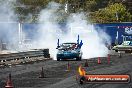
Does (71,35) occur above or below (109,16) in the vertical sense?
below

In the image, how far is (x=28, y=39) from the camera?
57406mm

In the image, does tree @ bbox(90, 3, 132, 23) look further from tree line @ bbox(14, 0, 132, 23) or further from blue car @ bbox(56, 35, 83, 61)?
blue car @ bbox(56, 35, 83, 61)

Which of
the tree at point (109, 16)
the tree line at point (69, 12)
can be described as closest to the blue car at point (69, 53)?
the tree line at point (69, 12)

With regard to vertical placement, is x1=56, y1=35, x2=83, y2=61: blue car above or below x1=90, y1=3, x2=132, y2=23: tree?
below

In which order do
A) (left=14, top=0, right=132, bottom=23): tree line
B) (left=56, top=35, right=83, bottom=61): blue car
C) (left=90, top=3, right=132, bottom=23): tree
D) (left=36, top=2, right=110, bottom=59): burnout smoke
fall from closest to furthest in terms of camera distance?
(left=56, top=35, right=83, bottom=61): blue car < (left=36, top=2, right=110, bottom=59): burnout smoke < (left=14, top=0, right=132, bottom=23): tree line < (left=90, top=3, right=132, bottom=23): tree

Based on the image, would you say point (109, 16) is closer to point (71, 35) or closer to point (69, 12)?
point (69, 12)

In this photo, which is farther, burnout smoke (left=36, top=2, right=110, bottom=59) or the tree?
the tree

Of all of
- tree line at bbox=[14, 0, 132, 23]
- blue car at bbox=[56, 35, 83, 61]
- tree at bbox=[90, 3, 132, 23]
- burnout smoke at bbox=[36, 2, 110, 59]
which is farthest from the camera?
tree at bbox=[90, 3, 132, 23]

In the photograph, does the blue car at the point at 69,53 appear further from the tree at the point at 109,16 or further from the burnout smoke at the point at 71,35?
the tree at the point at 109,16

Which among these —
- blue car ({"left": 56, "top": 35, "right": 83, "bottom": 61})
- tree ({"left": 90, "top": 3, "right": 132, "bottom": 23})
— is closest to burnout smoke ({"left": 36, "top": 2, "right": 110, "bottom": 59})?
blue car ({"left": 56, "top": 35, "right": 83, "bottom": 61})

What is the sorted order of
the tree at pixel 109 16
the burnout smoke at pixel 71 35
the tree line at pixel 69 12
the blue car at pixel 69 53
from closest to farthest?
the blue car at pixel 69 53
the burnout smoke at pixel 71 35
the tree line at pixel 69 12
the tree at pixel 109 16

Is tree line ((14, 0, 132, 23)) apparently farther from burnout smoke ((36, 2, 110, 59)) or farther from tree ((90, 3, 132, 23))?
burnout smoke ((36, 2, 110, 59))

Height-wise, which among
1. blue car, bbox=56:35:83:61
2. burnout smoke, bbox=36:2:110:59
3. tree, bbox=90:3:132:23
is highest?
tree, bbox=90:3:132:23

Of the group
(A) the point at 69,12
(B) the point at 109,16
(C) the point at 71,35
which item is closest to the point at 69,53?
(C) the point at 71,35
